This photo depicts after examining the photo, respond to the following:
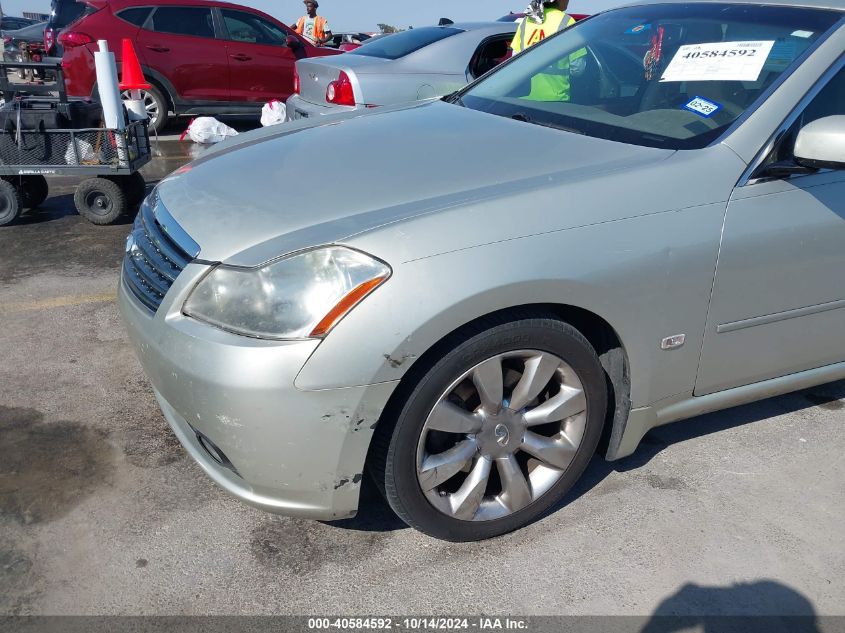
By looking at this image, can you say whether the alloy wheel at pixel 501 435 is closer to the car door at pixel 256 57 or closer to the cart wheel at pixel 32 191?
the cart wheel at pixel 32 191

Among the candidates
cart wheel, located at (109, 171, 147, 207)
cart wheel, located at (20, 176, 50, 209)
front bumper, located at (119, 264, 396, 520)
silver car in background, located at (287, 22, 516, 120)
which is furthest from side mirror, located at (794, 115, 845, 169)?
cart wheel, located at (20, 176, 50, 209)

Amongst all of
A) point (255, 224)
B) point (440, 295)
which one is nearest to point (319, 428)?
point (440, 295)

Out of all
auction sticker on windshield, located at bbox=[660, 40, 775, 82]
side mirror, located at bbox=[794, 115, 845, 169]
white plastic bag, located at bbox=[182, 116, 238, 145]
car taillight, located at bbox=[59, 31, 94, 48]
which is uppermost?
auction sticker on windshield, located at bbox=[660, 40, 775, 82]

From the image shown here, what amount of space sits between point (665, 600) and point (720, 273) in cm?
102

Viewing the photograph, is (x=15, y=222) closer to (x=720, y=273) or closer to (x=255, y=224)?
Result: (x=255, y=224)

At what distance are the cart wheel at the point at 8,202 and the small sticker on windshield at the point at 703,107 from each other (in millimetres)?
4856

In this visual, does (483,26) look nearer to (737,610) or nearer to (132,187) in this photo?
(132,187)

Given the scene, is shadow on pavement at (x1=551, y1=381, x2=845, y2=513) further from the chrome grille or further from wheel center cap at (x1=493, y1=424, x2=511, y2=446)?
the chrome grille

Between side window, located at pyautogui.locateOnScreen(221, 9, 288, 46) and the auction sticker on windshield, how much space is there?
26.2ft

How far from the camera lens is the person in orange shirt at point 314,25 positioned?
488 inches

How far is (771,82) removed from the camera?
2.56 metres

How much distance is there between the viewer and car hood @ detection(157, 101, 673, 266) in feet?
7.02

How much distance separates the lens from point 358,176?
241 centimetres

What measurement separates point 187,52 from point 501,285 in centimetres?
861
